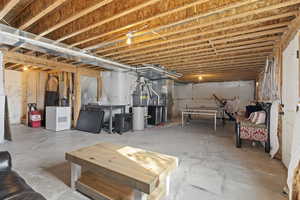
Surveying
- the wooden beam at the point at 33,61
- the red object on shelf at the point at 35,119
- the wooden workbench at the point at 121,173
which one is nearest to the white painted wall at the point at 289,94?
the wooden workbench at the point at 121,173

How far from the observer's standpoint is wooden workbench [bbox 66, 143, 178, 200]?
127cm

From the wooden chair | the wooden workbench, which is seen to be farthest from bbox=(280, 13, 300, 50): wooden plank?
the wooden workbench

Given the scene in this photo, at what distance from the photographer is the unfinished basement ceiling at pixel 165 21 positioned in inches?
82.2

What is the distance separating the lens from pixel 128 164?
4.94 ft

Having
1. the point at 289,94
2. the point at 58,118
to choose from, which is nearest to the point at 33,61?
the point at 58,118

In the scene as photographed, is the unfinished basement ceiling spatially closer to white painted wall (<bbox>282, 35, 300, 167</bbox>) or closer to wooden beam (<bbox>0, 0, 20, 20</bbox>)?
wooden beam (<bbox>0, 0, 20, 20</bbox>)

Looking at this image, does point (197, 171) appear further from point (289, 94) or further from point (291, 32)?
point (291, 32)

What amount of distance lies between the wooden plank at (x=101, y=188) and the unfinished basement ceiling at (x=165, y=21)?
2262 mm

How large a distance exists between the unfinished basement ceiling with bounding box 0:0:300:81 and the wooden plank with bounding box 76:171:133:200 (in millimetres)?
2262

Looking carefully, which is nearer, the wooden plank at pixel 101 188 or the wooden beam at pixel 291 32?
the wooden plank at pixel 101 188

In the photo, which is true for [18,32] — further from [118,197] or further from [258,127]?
[258,127]

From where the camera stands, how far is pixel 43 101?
6.27 meters

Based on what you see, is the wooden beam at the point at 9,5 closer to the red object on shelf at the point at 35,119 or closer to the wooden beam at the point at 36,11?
the wooden beam at the point at 36,11

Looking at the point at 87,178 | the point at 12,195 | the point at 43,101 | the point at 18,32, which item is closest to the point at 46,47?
the point at 18,32
